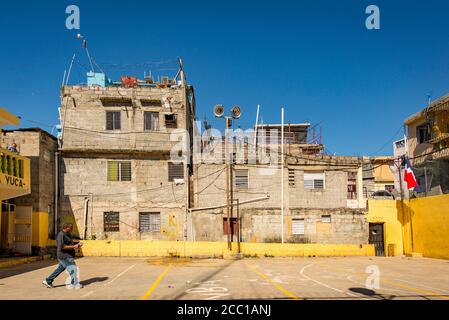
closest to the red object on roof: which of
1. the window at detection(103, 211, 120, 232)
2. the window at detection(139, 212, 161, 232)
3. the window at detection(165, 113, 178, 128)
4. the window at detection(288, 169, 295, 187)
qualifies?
the window at detection(165, 113, 178, 128)

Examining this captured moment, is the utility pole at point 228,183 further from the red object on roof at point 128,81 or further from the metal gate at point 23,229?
the metal gate at point 23,229

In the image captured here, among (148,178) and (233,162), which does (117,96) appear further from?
(233,162)

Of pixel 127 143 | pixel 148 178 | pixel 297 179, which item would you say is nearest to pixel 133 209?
pixel 148 178

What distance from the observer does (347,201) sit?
29656 mm

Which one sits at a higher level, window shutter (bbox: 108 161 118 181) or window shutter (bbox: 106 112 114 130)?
window shutter (bbox: 106 112 114 130)

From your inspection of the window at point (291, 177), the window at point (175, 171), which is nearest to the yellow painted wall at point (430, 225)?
the window at point (291, 177)

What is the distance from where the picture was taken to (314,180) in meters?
29.8

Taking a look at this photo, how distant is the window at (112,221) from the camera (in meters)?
27.7

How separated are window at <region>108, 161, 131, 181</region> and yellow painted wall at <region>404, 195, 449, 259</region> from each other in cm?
1948

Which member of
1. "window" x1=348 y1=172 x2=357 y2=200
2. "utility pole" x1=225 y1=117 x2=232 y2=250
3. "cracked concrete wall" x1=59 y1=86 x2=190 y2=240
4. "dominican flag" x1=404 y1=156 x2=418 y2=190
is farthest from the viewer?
"window" x1=348 y1=172 x2=357 y2=200

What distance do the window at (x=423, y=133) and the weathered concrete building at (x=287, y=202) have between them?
542 cm

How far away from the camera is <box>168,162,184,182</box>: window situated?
1123 inches

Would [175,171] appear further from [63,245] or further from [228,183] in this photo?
[63,245]

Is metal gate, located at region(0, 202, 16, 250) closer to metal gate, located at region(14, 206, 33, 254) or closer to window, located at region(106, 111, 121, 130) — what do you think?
metal gate, located at region(14, 206, 33, 254)
